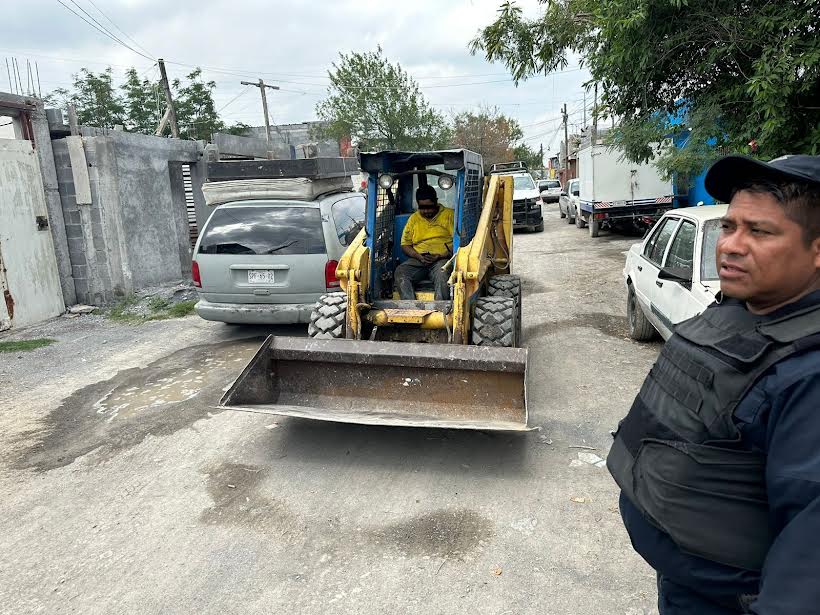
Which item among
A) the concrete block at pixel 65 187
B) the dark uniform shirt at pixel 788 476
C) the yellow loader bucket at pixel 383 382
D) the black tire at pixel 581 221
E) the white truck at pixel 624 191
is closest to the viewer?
the dark uniform shirt at pixel 788 476

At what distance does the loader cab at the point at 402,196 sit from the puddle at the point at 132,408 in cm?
192

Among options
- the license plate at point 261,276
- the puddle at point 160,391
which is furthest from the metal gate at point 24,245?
the license plate at point 261,276

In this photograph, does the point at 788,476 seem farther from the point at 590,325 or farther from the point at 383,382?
the point at 590,325

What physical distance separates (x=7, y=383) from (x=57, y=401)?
107cm

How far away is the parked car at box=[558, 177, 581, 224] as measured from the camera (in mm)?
21144

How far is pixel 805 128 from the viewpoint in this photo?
6.81 metres

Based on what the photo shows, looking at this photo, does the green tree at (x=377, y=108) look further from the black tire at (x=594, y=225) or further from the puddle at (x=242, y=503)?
the puddle at (x=242, y=503)

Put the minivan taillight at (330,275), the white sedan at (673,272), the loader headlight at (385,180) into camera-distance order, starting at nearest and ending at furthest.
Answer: the white sedan at (673,272) → the loader headlight at (385,180) → the minivan taillight at (330,275)

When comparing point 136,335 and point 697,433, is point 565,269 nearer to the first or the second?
point 136,335

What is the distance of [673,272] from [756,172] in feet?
12.5

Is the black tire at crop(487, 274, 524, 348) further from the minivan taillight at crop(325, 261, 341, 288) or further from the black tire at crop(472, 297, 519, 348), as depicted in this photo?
the minivan taillight at crop(325, 261, 341, 288)

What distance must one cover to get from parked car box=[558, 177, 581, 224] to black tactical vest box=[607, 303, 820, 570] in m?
20.0

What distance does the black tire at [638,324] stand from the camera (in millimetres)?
6922

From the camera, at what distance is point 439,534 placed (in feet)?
11.4
